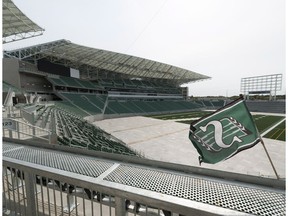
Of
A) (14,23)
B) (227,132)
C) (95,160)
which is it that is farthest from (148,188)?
(14,23)

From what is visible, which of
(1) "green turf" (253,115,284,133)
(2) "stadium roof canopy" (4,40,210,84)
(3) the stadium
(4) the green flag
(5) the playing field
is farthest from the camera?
(2) "stadium roof canopy" (4,40,210,84)

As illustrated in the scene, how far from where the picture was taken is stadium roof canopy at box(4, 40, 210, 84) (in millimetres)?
35344

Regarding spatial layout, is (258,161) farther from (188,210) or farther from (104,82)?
(104,82)

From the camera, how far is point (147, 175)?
7.10 feet

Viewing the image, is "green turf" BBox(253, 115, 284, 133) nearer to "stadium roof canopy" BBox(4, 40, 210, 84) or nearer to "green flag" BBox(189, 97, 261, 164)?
"green flag" BBox(189, 97, 261, 164)

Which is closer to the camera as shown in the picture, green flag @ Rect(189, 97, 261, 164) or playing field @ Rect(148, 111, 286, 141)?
green flag @ Rect(189, 97, 261, 164)

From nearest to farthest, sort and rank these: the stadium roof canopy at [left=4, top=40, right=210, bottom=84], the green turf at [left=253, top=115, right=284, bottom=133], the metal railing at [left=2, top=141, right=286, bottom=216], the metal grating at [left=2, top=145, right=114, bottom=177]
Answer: the metal railing at [left=2, top=141, right=286, bottom=216] < the metal grating at [left=2, top=145, right=114, bottom=177] < the green turf at [left=253, top=115, right=284, bottom=133] < the stadium roof canopy at [left=4, top=40, right=210, bottom=84]

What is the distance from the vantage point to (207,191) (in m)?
1.83

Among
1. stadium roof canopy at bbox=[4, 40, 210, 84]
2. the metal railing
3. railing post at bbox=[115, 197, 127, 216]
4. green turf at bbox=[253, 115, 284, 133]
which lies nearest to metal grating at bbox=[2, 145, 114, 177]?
the metal railing

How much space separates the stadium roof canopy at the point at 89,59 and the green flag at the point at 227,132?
36266 mm

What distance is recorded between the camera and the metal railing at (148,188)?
62.2 inches

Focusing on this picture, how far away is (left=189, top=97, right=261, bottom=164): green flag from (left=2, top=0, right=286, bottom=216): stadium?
0.51 m

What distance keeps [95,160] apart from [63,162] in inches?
17.5

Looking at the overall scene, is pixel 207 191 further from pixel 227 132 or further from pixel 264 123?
pixel 264 123
